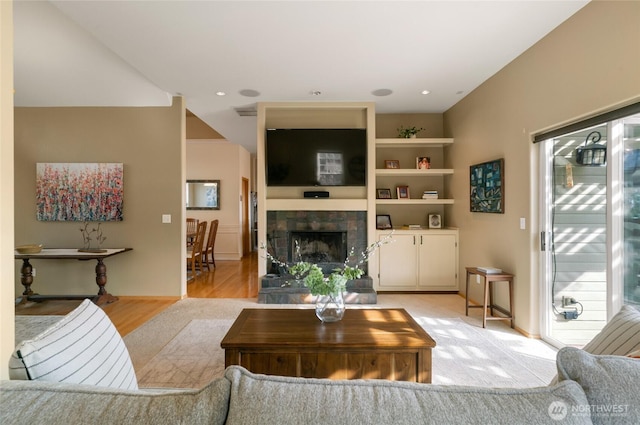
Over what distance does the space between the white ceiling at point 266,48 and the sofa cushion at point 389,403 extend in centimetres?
254

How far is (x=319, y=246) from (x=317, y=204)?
0.64m

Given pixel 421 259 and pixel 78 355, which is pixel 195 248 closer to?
pixel 421 259

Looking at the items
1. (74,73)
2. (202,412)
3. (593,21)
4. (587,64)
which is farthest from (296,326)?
(74,73)

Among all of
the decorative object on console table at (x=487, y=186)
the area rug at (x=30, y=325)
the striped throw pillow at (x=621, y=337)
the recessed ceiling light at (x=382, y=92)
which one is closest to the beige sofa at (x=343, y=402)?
the striped throw pillow at (x=621, y=337)

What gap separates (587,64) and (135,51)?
153 inches

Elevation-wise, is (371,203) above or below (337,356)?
above

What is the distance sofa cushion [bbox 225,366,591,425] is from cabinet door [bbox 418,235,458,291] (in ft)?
13.4

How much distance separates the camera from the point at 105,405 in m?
0.65

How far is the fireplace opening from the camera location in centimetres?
462

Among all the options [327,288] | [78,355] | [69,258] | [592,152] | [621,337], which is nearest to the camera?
[78,355]

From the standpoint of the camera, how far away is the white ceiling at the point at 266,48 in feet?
7.89

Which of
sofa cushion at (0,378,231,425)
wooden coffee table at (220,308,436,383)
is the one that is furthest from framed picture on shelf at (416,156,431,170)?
sofa cushion at (0,378,231,425)

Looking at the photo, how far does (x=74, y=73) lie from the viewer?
12.9ft

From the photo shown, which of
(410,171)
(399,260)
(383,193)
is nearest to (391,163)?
(410,171)
